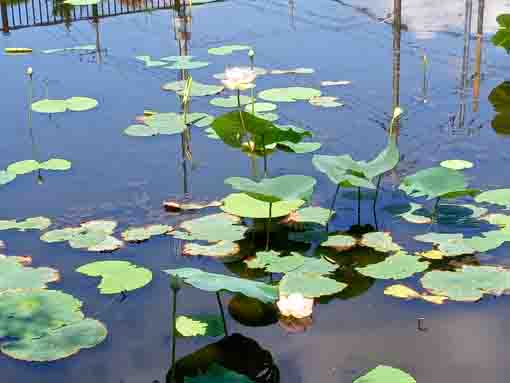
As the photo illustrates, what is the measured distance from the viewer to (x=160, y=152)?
4.04 metres

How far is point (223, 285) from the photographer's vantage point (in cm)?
212

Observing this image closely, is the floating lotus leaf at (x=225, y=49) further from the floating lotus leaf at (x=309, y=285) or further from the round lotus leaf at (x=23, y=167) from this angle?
the floating lotus leaf at (x=309, y=285)

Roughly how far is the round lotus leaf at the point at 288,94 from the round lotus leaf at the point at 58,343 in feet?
8.13

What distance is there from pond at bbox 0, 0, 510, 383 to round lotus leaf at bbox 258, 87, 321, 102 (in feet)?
0.06

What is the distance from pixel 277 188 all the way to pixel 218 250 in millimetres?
345

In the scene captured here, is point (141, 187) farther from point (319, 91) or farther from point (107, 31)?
point (107, 31)

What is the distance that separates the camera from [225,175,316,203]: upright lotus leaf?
2781 millimetres

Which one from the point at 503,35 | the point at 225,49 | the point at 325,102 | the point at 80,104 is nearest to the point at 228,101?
the point at 325,102

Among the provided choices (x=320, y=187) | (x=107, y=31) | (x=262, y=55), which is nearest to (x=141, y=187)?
(x=320, y=187)

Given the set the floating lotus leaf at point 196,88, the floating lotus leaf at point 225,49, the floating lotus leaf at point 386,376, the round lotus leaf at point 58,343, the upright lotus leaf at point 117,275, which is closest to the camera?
the floating lotus leaf at point 386,376

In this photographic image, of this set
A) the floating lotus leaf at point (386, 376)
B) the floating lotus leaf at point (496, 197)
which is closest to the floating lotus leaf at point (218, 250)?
the floating lotus leaf at point (386, 376)

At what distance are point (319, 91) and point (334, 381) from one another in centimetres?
285

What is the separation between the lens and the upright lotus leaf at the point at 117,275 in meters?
2.70

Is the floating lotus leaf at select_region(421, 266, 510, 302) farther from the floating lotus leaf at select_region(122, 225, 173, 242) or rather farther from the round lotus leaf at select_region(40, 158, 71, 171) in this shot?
the round lotus leaf at select_region(40, 158, 71, 171)
